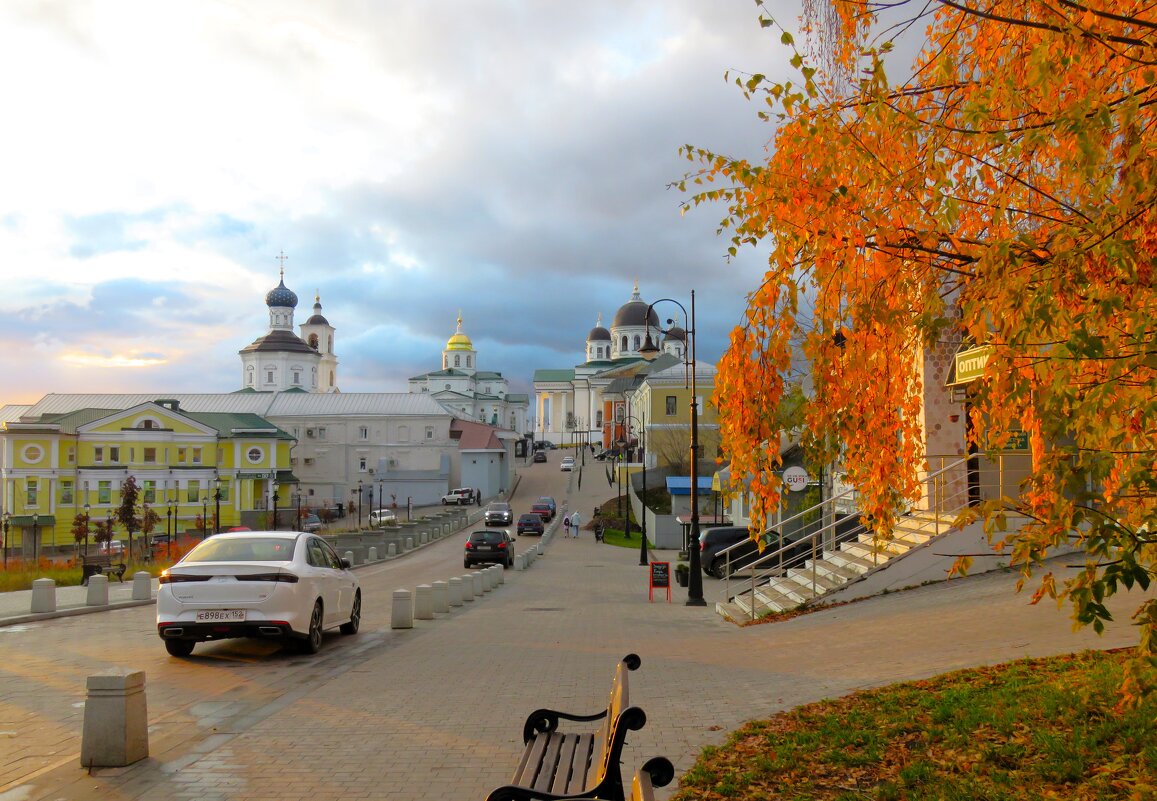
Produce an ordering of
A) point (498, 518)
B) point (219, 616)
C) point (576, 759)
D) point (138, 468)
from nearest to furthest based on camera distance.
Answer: point (576, 759) < point (219, 616) < point (498, 518) < point (138, 468)

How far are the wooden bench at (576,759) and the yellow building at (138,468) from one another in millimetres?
69760

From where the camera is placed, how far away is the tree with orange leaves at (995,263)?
439cm

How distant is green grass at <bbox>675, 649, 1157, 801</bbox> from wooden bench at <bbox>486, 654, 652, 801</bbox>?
2.64ft

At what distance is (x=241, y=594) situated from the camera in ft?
39.6

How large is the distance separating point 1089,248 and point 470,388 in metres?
159

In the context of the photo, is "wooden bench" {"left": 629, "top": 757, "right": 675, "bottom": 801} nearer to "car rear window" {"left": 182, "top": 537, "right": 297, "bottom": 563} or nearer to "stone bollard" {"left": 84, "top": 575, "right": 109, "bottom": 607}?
"car rear window" {"left": 182, "top": 537, "right": 297, "bottom": 563}

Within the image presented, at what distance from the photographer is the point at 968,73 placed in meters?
6.42

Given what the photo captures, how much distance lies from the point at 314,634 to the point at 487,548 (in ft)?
79.1

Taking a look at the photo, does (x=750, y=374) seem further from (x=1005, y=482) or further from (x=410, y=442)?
(x=410, y=442)

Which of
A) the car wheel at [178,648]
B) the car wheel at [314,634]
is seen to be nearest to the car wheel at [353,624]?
the car wheel at [314,634]

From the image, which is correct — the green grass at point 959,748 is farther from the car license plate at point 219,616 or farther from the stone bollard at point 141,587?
the stone bollard at point 141,587

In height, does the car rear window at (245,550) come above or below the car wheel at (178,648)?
above

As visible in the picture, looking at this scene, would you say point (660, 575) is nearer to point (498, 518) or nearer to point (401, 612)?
point (401, 612)

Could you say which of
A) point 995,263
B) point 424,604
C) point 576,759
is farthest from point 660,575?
point 995,263
